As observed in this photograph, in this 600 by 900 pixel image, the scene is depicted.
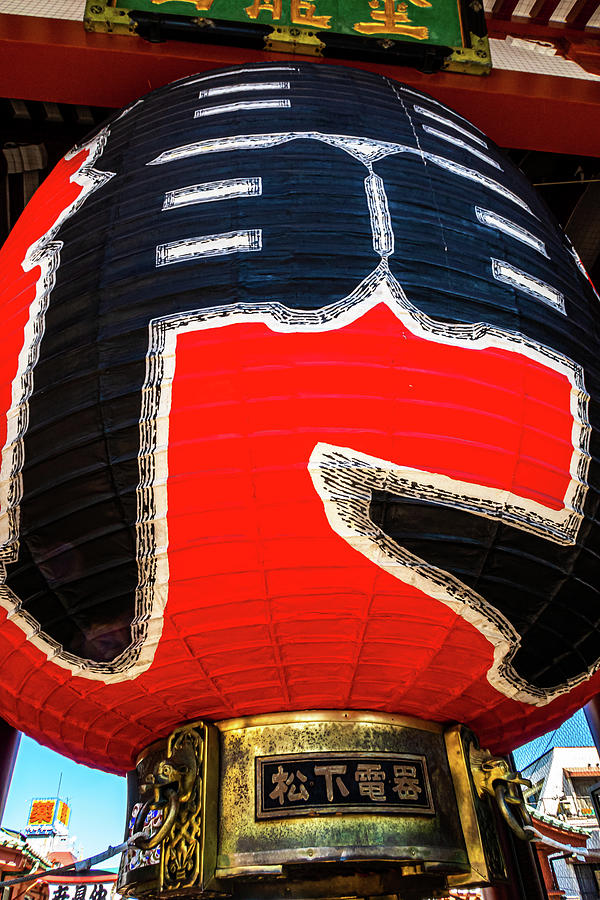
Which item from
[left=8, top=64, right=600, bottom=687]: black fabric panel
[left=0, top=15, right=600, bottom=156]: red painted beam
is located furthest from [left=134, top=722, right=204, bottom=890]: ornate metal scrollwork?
[left=0, top=15, right=600, bottom=156]: red painted beam

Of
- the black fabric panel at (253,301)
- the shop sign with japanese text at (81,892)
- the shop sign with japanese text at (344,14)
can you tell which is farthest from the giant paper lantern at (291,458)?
the shop sign with japanese text at (81,892)

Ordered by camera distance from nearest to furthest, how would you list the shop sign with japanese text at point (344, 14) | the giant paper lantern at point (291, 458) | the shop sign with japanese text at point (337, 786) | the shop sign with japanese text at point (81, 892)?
the giant paper lantern at point (291, 458)
the shop sign with japanese text at point (337, 786)
the shop sign with japanese text at point (344, 14)
the shop sign with japanese text at point (81, 892)

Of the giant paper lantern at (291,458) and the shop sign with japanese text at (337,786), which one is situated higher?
the giant paper lantern at (291,458)

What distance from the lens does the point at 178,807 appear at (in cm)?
142

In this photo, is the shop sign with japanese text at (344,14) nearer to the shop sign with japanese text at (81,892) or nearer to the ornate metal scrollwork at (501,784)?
the ornate metal scrollwork at (501,784)

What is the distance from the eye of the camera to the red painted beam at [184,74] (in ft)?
7.64

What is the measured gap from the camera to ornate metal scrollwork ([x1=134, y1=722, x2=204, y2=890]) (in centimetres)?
138

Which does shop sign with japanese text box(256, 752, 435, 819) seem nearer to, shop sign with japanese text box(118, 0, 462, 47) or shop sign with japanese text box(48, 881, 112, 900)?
shop sign with japanese text box(118, 0, 462, 47)

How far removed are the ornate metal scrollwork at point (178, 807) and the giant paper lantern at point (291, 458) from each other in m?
0.07

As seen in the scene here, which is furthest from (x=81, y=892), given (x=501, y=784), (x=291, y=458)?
(x=291, y=458)

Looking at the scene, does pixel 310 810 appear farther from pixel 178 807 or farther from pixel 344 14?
pixel 344 14

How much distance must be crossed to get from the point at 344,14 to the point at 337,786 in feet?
7.45

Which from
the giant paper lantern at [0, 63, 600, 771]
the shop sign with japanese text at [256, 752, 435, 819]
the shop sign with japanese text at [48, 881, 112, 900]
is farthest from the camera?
the shop sign with japanese text at [48, 881, 112, 900]

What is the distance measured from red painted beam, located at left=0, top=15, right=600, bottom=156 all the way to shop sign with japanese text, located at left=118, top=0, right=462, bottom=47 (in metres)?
0.11
